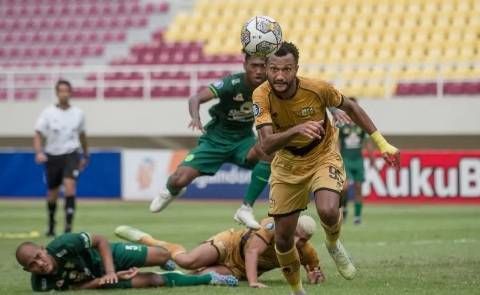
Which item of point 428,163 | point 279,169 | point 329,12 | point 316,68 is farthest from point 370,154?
point 329,12

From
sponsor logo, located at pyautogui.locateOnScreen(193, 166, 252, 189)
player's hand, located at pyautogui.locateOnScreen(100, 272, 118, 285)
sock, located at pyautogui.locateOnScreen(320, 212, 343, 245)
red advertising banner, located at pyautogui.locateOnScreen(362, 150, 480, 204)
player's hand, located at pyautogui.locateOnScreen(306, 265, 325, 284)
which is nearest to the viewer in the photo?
sock, located at pyautogui.locateOnScreen(320, 212, 343, 245)

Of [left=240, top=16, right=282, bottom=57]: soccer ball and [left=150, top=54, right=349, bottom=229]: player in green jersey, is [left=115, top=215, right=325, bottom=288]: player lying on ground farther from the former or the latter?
[left=240, top=16, right=282, bottom=57]: soccer ball

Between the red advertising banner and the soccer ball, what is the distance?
15.1m

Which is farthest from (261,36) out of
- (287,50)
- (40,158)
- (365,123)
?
(40,158)

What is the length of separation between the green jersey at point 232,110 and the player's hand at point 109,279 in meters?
3.21

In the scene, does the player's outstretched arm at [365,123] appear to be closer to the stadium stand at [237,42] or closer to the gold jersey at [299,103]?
the gold jersey at [299,103]

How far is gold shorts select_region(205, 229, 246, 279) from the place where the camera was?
37.7 ft

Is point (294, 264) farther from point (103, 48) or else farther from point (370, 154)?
point (103, 48)

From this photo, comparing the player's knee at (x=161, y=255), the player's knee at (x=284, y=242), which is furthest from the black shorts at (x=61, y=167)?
the player's knee at (x=284, y=242)

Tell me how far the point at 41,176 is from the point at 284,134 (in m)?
21.0

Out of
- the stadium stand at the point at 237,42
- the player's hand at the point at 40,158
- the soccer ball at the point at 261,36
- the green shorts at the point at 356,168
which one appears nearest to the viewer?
the soccer ball at the point at 261,36

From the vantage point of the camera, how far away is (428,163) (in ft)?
85.0

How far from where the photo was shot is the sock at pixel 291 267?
1005 centimetres

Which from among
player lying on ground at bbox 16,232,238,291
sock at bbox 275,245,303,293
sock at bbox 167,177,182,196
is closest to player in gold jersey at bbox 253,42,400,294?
sock at bbox 275,245,303,293
